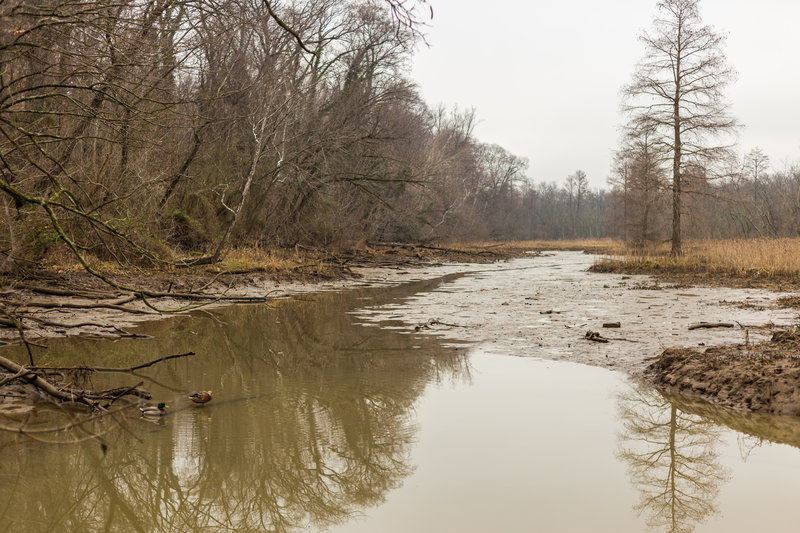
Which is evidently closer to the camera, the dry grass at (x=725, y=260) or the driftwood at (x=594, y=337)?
the driftwood at (x=594, y=337)

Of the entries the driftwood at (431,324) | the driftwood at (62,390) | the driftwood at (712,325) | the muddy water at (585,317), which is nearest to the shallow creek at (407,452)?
the muddy water at (585,317)

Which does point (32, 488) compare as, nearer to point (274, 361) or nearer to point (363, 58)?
point (274, 361)

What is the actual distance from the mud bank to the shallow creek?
0.24m

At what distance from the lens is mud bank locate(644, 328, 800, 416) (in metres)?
4.75

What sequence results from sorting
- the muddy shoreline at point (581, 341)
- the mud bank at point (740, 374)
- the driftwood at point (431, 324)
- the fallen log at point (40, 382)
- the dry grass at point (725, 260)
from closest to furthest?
the fallen log at point (40, 382)
the mud bank at point (740, 374)
the muddy shoreline at point (581, 341)
the driftwood at point (431, 324)
the dry grass at point (725, 260)

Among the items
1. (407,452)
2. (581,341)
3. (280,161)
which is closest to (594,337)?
(581,341)

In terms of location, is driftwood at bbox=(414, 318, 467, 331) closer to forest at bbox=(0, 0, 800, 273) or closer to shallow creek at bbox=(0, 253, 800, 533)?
shallow creek at bbox=(0, 253, 800, 533)

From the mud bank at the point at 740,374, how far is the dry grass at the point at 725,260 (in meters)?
12.1

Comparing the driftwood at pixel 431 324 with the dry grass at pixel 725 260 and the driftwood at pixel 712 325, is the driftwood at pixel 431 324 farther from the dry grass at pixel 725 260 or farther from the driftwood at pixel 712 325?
the dry grass at pixel 725 260

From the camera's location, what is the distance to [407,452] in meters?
3.91

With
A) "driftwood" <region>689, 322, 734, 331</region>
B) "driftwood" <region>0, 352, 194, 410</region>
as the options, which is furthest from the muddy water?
"driftwood" <region>0, 352, 194, 410</region>

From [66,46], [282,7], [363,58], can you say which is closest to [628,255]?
[363,58]

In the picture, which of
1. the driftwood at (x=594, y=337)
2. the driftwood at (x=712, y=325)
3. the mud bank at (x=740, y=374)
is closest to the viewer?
the mud bank at (x=740, y=374)

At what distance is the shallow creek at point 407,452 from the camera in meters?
3.04
